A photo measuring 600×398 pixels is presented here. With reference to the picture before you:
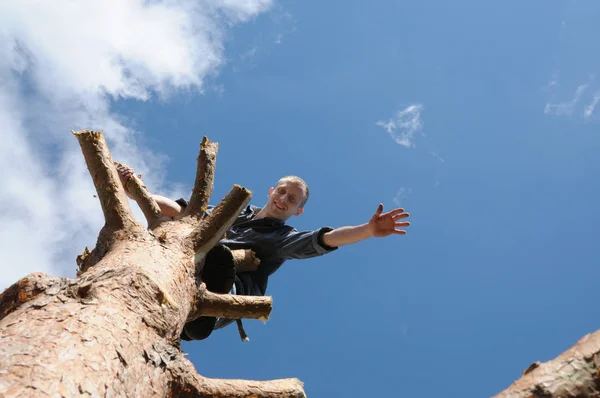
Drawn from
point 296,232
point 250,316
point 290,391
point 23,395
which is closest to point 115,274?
point 23,395

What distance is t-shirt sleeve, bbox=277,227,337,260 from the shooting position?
169 inches

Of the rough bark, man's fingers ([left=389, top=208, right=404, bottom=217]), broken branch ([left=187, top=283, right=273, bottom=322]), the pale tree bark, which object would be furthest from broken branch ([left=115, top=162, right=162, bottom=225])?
the rough bark

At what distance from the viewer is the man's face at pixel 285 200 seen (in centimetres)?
506

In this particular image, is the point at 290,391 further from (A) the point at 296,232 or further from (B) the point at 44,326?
(A) the point at 296,232

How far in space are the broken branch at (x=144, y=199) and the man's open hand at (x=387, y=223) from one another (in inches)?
67.4

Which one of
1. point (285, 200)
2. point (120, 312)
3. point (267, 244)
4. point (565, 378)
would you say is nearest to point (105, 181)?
point (120, 312)

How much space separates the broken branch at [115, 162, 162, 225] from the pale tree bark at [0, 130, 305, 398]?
0.02 m

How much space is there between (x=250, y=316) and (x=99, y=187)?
1.39m

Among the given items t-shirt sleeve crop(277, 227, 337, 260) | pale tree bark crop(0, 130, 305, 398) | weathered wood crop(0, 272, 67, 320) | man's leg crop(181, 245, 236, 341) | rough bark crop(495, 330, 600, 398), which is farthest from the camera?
t-shirt sleeve crop(277, 227, 337, 260)

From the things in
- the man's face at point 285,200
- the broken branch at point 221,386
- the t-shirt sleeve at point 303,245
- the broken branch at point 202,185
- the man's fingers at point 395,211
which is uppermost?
the man's face at point 285,200

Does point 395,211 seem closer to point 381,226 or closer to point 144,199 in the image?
point 381,226

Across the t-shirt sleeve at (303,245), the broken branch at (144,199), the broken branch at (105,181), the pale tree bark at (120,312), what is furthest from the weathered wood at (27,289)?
the t-shirt sleeve at (303,245)

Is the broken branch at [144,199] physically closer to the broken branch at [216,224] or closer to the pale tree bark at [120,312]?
the pale tree bark at [120,312]

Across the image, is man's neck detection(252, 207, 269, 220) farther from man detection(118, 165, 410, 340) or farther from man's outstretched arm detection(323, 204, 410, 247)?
man's outstretched arm detection(323, 204, 410, 247)
